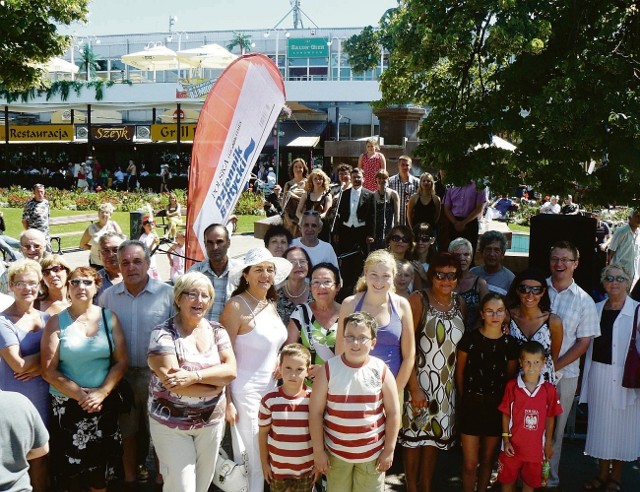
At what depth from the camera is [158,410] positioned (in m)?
3.98

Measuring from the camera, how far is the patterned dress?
464 cm

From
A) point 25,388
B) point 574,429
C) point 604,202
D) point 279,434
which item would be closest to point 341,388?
point 279,434

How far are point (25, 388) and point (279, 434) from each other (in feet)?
5.94

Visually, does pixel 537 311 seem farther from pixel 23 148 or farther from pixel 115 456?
pixel 23 148

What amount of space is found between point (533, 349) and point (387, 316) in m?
1.03

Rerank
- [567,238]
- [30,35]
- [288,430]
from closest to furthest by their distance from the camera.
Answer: [288,430] → [567,238] → [30,35]

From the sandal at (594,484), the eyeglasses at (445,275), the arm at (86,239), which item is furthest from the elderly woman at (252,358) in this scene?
the arm at (86,239)

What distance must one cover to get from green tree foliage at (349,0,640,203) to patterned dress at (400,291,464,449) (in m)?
2.24

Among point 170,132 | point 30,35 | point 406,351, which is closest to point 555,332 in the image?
point 406,351

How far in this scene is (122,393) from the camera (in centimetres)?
454

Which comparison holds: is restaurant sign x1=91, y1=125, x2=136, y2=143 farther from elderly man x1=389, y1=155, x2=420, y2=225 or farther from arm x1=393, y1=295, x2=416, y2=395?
arm x1=393, y1=295, x2=416, y2=395

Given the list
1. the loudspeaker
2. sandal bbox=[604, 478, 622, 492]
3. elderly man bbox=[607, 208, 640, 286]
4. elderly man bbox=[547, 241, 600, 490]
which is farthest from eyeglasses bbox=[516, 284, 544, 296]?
elderly man bbox=[607, 208, 640, 286]

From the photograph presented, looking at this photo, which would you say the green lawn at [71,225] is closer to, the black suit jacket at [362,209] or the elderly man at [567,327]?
the black suit jacket at [362,209]

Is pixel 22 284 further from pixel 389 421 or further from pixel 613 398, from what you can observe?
pixel 613 398
